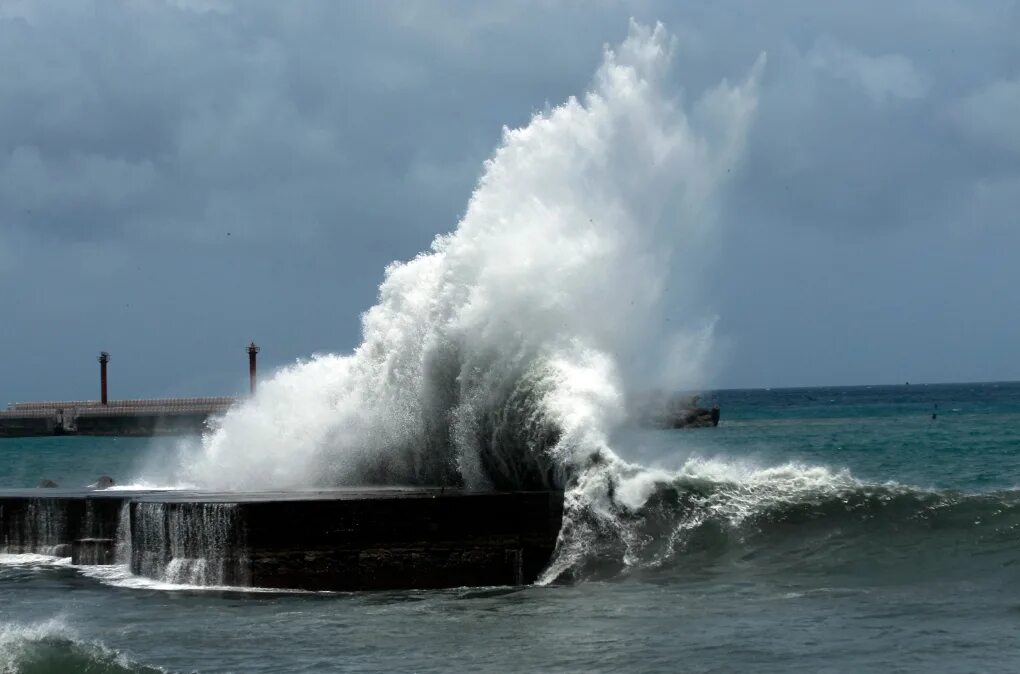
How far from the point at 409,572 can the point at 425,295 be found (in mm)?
5804

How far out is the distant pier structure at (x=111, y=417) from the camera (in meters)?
77.8

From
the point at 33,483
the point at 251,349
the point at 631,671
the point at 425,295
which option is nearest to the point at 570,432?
the point at 425,295

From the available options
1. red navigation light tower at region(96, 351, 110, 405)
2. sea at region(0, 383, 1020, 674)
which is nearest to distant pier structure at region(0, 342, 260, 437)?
red navigation light tower at region(96, 351, 110, 405)

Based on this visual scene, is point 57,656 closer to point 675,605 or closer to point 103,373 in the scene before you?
point 675,605

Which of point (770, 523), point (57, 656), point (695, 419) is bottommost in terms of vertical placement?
point (57, 656)

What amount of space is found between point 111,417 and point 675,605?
7037 cm

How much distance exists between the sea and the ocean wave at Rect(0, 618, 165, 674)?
2 cm

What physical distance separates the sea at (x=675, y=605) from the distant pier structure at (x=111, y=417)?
59.9 metres

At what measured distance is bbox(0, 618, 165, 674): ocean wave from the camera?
1087cm

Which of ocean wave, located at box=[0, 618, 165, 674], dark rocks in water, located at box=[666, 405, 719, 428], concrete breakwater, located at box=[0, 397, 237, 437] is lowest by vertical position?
ocean wave, located at box=[0, 618, 165, 674]

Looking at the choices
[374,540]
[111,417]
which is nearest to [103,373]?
[111,417]

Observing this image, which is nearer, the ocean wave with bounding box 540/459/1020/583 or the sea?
the sea

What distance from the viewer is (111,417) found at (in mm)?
79125

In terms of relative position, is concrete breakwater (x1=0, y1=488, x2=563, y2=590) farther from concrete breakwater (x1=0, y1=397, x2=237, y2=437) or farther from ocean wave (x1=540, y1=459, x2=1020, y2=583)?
concrete breakwater (x1=0, y1=397, x2=237, y2=437)
